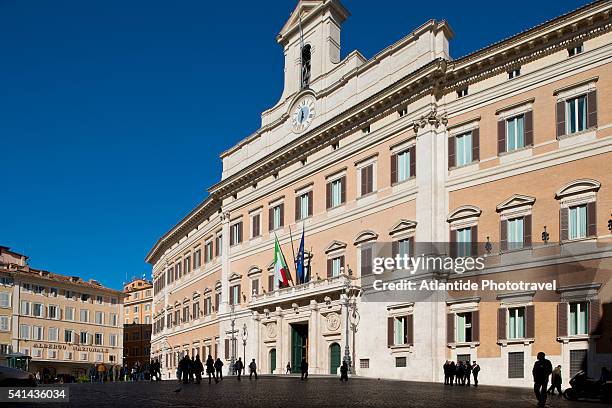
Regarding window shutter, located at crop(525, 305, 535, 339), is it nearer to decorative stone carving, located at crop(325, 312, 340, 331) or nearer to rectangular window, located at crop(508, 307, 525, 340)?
rectangular window, located at crop(508, 307, 525, 340)

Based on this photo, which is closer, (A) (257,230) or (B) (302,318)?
(B) (302,318)

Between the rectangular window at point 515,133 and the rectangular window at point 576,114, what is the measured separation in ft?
6.16

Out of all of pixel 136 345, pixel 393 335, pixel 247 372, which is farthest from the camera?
pixel 136 345

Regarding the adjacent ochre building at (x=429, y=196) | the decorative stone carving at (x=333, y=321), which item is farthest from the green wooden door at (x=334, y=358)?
the decorative stone carving at (x=333, y=321)

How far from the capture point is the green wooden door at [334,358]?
34.8 m

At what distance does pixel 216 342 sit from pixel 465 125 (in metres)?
24.2

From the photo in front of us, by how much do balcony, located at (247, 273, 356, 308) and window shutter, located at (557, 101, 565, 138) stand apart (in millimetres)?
11624

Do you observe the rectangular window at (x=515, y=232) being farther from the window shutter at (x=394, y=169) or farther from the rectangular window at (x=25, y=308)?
the rectangular window at (x=25, y=308)

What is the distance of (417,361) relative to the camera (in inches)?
1190

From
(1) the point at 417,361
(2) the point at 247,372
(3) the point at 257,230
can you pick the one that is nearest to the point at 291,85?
(3) the point at 257,230

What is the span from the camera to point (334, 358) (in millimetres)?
34969

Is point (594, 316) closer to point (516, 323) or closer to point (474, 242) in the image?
point (516, 323)

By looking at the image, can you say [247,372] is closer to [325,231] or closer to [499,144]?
[325,231]

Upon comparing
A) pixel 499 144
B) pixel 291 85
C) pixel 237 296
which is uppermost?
pixel 291 85
